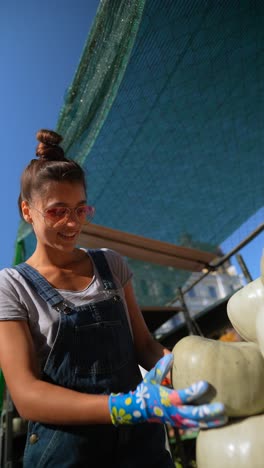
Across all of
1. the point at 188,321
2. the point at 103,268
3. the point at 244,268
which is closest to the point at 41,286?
the point at 103,268

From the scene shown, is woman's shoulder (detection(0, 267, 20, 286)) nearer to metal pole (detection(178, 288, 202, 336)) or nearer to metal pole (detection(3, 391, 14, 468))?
metal pole (detection(3, 391, 14, 468))

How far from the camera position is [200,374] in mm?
934

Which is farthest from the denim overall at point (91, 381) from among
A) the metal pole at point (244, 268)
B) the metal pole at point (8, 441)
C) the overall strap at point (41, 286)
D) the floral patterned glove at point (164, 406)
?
the metal pole at point (244, 268)

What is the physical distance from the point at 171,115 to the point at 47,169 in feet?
5.56

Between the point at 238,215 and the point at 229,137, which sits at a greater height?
the point at 229,137

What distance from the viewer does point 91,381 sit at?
3.95ft

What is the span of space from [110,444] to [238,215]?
121 inches

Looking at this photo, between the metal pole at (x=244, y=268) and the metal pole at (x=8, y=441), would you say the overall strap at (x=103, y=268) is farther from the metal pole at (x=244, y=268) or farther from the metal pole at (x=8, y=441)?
the metal pole at (x=244, y=268)

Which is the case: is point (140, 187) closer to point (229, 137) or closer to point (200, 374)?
point (229, 137)

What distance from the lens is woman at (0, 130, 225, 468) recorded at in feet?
3.11

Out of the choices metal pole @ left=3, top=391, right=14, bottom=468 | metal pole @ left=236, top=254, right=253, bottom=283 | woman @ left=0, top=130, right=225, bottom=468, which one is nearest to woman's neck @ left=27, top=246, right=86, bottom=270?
woman @ left=0, top=130, right=225, bottom=468

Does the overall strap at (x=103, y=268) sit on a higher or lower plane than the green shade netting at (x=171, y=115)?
lower

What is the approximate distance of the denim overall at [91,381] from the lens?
1.13 meters

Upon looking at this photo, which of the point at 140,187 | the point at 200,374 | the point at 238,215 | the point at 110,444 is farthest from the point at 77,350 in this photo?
the point at 238,215
